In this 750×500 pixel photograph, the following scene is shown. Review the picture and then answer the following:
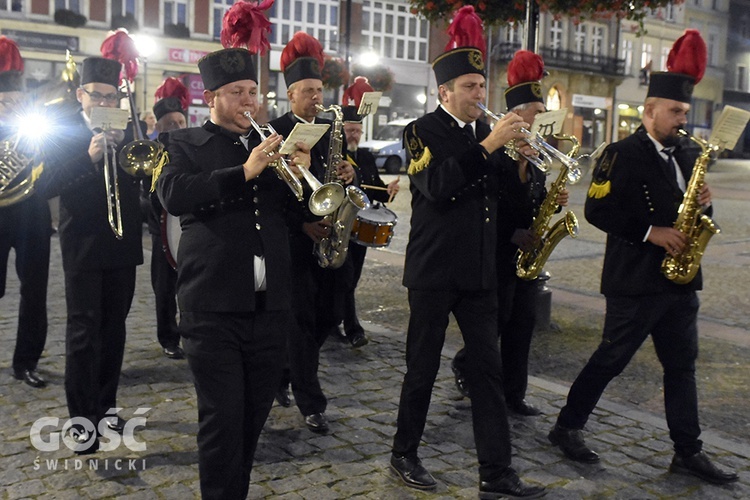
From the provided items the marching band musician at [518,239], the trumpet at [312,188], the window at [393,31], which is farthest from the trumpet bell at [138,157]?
the window at [393,31]

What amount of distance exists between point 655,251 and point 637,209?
0.24 metres

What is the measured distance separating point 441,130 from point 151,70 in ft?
109

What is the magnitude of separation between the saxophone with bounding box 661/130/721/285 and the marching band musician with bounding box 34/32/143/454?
2.93 meters

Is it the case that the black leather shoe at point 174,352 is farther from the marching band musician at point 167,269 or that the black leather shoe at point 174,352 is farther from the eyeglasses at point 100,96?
the eyeglasses at point 100,96

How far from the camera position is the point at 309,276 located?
17.6 feet

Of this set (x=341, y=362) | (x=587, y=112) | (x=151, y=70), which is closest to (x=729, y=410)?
(x=341, y=362)

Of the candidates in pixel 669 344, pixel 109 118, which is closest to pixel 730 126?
pixel 669 344

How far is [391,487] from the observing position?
4.30 metres

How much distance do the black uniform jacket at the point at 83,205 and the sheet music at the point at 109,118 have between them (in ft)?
1.08

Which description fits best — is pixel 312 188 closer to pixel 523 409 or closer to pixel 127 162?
pixel 127 162

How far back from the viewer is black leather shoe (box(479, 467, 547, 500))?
411cm

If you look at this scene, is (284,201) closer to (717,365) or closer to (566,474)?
(566,474)

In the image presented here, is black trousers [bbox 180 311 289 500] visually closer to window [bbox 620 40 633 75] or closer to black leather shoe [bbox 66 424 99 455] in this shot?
black leather shoe [bbox 66 424 99 455]

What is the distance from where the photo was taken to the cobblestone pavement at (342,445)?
14.1 ft
